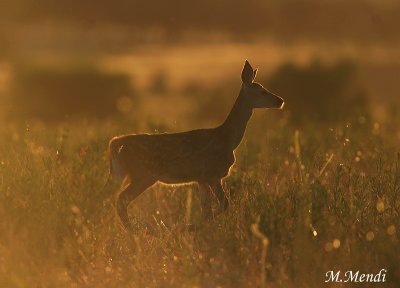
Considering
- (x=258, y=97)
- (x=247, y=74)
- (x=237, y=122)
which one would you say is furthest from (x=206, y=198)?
(x=247, y=74)

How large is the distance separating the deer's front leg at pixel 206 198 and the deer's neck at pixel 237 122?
52cm

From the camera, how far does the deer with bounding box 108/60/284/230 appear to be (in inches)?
386

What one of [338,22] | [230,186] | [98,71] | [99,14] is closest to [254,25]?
[338,22]

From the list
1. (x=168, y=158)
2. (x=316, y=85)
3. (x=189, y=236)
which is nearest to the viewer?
(x=189, y=236)

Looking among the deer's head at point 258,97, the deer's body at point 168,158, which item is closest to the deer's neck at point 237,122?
the deer's head at point 258,97

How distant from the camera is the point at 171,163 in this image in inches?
386

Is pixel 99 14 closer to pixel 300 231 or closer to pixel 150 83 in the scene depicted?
pixel 150 83

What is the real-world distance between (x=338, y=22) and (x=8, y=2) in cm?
1595

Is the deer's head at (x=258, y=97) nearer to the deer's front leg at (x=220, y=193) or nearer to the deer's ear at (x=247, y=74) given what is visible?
the deer's ear at (x=247, y=74)

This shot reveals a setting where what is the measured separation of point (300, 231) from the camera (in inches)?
318
